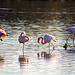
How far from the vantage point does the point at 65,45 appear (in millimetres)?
15117

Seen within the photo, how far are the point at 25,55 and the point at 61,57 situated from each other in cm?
149

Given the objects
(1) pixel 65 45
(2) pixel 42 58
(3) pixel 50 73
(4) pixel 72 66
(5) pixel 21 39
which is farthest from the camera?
(1) pixel 65 45

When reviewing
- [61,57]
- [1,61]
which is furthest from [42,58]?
[1,61]

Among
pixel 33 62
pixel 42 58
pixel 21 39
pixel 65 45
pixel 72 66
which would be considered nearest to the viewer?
pixel 72 66

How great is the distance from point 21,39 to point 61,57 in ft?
6.90

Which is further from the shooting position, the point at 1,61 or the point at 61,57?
the point at 61,57

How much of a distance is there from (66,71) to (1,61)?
9.16 ft

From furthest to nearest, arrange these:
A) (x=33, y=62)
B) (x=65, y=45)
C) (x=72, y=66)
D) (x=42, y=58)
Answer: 1. (x=65, y=45)
2. (x=42, y=58)
3. (x=33, y=62)
4. (x=72, y=66)

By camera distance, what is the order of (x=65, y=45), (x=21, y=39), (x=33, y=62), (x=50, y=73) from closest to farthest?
(x=50, y=73)
(x=33, y=62)
(x=21, y=39)
(x=65, y=45)

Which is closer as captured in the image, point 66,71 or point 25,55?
point 66,71

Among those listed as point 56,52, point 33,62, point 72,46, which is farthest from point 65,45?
point 33,62

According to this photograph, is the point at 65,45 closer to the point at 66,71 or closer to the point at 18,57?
the point at 18,57

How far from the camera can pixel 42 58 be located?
1228cm

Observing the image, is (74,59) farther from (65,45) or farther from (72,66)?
(65,45)
